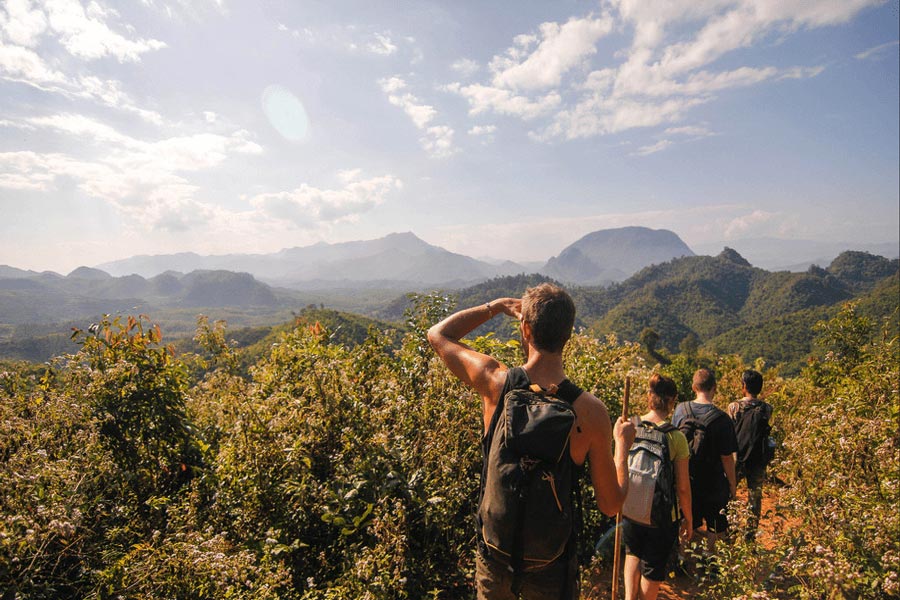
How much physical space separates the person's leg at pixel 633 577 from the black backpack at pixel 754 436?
2.60 meters

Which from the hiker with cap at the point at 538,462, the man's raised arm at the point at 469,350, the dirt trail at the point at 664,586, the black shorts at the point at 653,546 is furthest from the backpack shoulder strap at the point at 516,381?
the dirt trail at the point at 664,586

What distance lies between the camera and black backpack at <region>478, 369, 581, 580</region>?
215 centimetres

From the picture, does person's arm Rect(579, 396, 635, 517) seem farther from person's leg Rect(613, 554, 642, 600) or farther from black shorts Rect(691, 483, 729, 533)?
black shorts Rect(691, 483, 729, 533)

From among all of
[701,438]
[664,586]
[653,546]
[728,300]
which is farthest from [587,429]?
[728,300]

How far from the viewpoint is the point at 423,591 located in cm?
306

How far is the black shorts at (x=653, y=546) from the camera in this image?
383 centimetres

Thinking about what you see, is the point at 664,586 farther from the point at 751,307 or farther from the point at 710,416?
the point at 751,307

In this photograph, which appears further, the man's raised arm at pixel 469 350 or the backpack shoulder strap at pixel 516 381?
the man's raised arm at pixel 469 350

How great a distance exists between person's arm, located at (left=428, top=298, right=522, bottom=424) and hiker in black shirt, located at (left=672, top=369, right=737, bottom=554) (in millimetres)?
3299

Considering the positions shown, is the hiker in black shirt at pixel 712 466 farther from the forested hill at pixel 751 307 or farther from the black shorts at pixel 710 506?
the forested hill at pixel 751 307

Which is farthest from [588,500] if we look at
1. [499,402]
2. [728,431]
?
[499,402]

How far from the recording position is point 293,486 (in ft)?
10.4

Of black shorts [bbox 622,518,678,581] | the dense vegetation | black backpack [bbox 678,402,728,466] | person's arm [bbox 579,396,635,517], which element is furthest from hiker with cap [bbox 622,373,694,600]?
person's arm [bbox 579,396,635,517]

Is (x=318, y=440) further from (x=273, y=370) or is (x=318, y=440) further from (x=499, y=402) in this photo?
(x=499, y=402)
